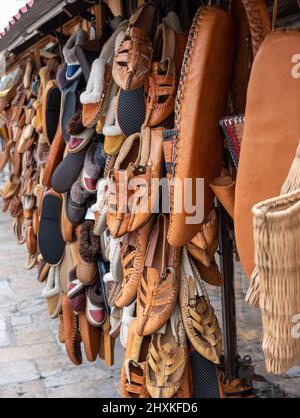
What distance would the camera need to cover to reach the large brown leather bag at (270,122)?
0.82 m

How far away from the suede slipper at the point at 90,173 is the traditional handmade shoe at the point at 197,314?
0.59 metres

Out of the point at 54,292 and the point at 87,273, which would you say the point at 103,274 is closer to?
the point at 87,273

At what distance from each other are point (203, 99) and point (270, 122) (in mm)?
265

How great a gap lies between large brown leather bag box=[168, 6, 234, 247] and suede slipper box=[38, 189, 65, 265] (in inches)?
47.9

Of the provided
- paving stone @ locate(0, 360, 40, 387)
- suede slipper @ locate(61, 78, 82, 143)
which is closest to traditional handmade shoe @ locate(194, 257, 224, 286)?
suede slipper @ locate(61, 78, 82, 143)

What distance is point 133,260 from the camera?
4.87ft

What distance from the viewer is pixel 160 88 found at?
135cm

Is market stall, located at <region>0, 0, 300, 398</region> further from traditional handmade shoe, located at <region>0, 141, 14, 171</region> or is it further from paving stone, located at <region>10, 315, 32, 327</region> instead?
traditional handmade shoe, located at <region>0, 141, 14, 171</region>

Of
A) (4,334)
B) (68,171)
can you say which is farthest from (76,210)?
(4,334)

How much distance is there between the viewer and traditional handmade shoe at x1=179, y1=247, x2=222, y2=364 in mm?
1365

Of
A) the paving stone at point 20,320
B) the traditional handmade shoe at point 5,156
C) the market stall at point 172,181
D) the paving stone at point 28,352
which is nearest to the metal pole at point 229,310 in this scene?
the market stall at point 172,181

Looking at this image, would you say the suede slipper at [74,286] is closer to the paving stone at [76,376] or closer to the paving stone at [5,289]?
the paving stone at [76,376]

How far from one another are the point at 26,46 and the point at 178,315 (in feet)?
6.50

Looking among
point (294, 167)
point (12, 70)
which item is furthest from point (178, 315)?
point (12, 70)
